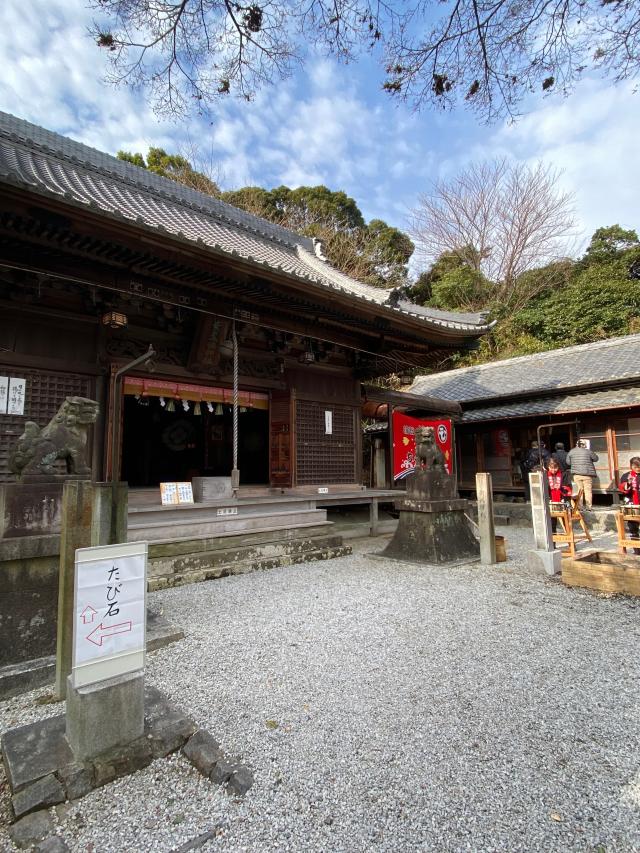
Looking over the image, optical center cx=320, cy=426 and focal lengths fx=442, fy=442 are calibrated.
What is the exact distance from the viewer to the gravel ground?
1641mm

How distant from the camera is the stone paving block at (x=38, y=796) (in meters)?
1.68

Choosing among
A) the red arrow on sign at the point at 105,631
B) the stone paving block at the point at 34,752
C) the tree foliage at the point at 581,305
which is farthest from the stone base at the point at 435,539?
the tree foliage at the point at 581,305

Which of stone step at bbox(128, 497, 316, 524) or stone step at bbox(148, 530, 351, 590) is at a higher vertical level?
stone step at bbox(128, 497, 316, 524)

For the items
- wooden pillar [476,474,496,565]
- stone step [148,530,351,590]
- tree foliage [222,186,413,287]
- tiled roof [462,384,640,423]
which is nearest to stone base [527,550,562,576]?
wooden pillar [476,474,496,565]

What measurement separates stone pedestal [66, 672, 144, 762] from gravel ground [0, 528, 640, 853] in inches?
6.5

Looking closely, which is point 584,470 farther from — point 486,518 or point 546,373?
point 486,518

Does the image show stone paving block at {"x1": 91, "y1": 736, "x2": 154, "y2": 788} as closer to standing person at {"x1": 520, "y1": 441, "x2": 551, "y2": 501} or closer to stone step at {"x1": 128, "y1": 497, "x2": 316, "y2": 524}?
stone step at {"x1": 128, "y1": 497, "x2": 316, "y2": 524}

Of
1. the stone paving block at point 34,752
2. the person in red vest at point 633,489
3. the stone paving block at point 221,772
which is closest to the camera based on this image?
the stone paving block at point 34,752

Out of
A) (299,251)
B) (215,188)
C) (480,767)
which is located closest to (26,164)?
(299,251)

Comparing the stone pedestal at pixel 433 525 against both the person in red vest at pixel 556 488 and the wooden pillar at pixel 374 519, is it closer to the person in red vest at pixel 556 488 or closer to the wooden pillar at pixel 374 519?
the person in red vest at pixel 556 488

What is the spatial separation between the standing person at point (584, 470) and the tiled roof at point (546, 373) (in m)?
2.17

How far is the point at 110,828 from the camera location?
165cm

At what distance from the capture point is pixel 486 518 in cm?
595

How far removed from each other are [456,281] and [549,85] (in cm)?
1960
